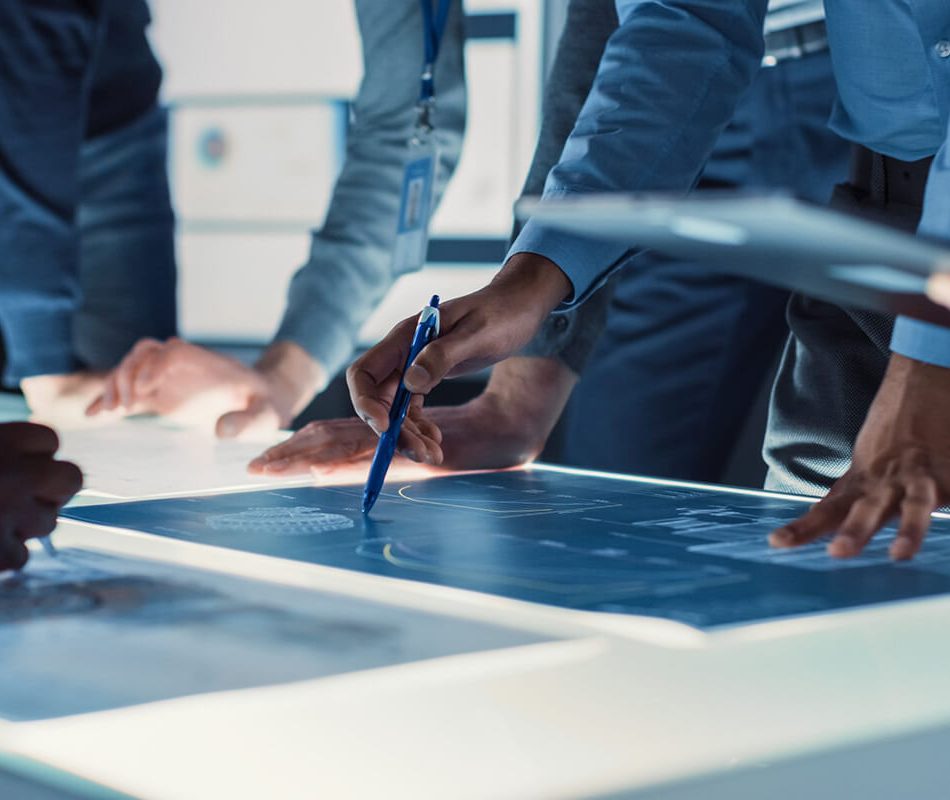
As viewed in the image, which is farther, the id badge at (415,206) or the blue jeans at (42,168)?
the blue jeans at (42,168)

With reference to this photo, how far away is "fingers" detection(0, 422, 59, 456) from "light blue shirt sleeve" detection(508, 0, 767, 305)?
0.52 meters

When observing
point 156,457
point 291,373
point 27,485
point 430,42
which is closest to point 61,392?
point 291,373

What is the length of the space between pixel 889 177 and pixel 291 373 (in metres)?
0.89

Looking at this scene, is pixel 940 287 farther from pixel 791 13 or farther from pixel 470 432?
pixel 791 13

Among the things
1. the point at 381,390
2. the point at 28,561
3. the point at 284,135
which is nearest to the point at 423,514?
the point at 381,390

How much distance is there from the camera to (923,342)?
867mm

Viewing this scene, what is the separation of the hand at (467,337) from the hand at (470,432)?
2.3 inches

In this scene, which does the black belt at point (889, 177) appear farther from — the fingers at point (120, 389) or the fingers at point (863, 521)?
the fingers at point (120, 389)

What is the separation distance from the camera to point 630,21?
1253 millimetres

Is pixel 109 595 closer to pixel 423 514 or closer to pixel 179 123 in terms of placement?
pixel 423 514

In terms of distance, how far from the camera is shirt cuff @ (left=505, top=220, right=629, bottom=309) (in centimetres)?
116

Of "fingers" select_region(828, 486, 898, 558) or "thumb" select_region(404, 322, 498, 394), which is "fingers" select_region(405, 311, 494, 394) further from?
"fingers" select_region(828, 486, 898, 558)

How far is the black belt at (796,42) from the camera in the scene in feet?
4.95

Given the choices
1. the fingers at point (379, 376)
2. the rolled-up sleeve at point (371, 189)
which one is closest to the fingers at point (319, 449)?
the fingers at point (379, 376)
